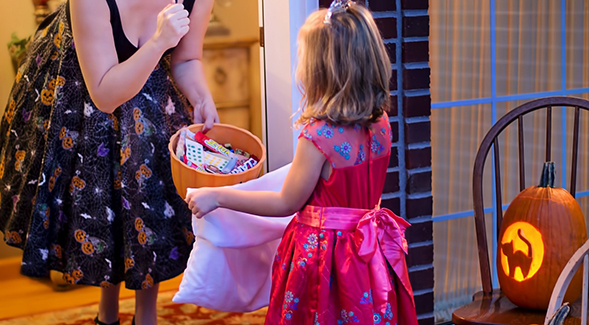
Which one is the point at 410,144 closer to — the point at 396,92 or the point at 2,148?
the point at 396,92

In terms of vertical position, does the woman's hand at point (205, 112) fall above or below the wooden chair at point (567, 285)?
above

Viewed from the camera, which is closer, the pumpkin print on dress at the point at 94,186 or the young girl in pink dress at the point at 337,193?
the young girl in pink dress at the point at 337,193

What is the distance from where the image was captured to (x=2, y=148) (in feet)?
7.52

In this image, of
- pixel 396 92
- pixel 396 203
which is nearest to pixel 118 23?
pixel 396 92

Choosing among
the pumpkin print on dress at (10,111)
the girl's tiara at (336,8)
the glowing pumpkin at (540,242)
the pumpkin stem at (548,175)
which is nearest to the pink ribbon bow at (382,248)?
the glowing pumpkin at (540,242)

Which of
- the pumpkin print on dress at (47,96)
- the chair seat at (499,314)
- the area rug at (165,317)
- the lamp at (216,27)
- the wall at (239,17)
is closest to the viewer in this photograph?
the chair seat at (499,314)

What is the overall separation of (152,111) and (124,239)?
378 millimetres

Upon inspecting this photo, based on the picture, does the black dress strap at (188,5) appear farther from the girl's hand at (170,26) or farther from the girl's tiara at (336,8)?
the girl's tiara at (336,8)

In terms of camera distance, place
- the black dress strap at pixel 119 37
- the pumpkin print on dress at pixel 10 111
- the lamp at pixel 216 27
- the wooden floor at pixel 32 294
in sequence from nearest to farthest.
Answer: the black dress strap at pixel 119 37 → the pumpkin print on dress at pixel 10 111 → the wooden floor at pixel 32 294 → the lamp at pixel 216 27

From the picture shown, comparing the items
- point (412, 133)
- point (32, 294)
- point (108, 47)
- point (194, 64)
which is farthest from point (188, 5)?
point (32, 294)

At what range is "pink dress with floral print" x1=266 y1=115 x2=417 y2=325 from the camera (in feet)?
5.60

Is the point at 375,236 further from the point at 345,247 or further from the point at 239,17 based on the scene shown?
the point at 239,17

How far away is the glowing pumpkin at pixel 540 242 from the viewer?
1.73 meters

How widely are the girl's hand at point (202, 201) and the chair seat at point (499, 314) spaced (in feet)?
2.14
